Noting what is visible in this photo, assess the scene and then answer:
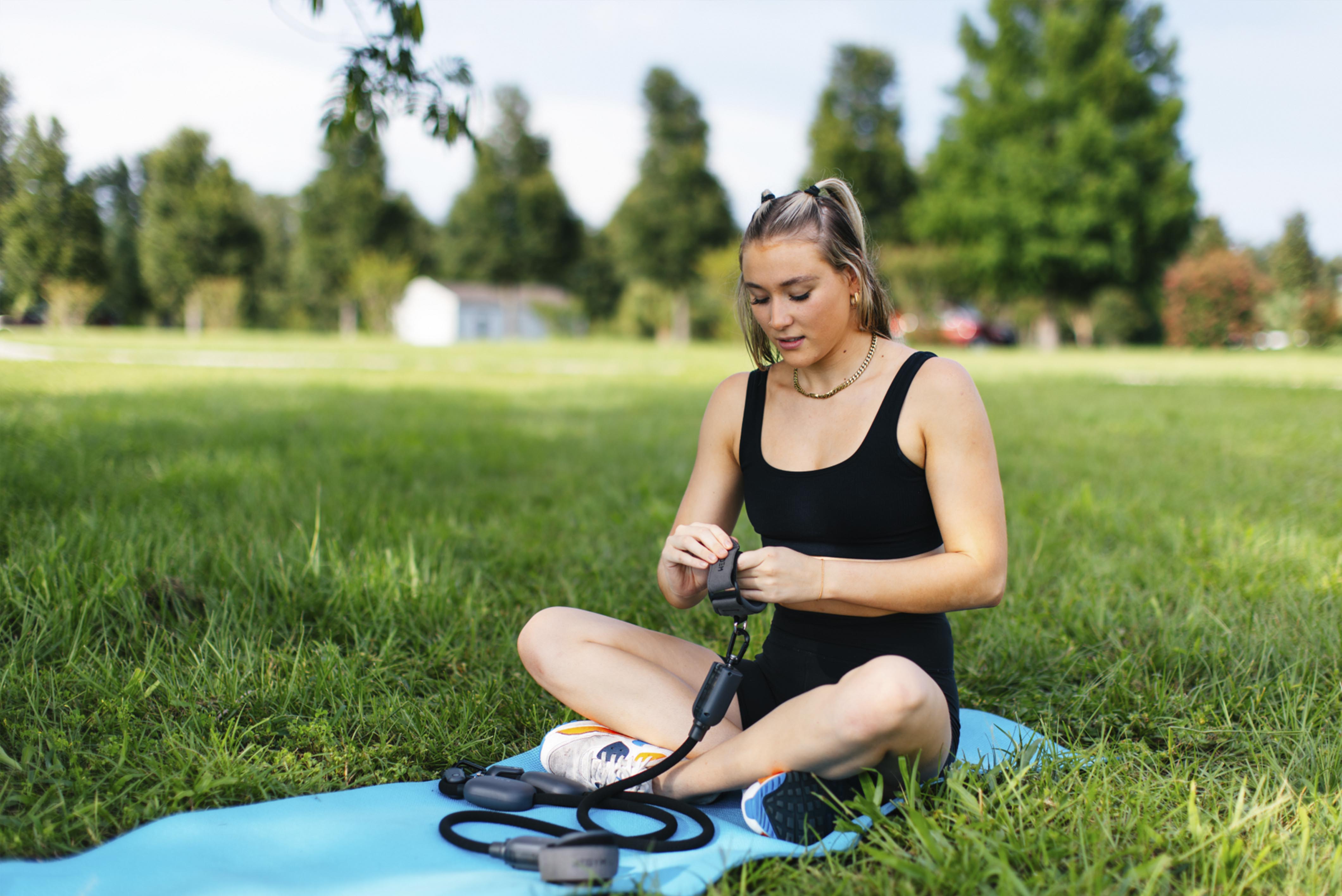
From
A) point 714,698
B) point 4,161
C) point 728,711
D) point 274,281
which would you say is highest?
point 274,281

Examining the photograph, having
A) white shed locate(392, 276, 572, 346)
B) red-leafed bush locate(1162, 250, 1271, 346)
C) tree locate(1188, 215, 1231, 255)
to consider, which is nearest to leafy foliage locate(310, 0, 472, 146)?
red-leafed bush locate(1162, 250, 1271, 346)

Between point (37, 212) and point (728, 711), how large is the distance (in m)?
4.99

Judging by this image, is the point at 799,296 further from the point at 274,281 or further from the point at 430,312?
the point at 430,312

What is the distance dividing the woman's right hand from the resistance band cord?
0.09ft

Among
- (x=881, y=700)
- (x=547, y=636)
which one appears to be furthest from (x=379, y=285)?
(x=881, y=700)

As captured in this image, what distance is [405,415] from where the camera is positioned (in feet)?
28.5

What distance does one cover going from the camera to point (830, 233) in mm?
2043

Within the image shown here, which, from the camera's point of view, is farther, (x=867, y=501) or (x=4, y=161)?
(x=4, y=161)

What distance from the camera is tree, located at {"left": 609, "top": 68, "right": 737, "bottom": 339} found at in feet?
149

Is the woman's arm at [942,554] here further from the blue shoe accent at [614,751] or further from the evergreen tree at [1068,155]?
the evergreen tree at [1068,155]

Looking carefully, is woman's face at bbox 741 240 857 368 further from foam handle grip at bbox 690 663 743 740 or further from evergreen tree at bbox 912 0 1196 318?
evergreen tree at bbox 912 0 1196 318

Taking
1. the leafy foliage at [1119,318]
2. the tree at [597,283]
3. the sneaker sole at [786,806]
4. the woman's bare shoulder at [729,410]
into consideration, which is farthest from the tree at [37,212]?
the tree at [597,283]

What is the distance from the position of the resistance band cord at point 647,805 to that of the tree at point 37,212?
4.70 metres

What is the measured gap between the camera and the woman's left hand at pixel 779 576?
1.86 metres
